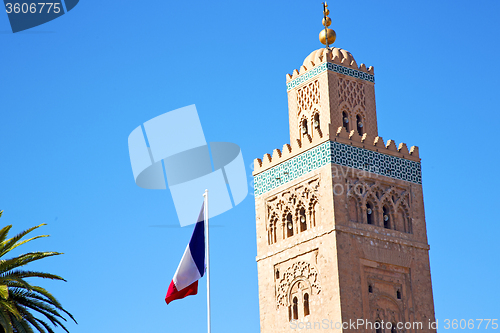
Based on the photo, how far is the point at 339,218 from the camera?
32094mm

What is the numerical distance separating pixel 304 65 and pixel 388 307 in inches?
366

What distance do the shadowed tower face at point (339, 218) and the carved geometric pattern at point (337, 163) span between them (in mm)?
34

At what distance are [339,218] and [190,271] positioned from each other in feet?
24.8

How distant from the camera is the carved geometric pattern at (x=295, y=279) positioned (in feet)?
106

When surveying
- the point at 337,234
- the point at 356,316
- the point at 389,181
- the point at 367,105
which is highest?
A: the point at 367,105

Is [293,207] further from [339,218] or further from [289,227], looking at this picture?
[339,218]

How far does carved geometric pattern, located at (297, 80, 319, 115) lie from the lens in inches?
1364

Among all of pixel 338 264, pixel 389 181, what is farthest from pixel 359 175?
pixel 338 264

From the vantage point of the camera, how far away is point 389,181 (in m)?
33.6

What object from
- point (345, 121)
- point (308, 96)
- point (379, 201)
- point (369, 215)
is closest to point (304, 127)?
point (308, 96)

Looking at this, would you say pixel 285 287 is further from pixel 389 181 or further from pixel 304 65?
pixel 304 65

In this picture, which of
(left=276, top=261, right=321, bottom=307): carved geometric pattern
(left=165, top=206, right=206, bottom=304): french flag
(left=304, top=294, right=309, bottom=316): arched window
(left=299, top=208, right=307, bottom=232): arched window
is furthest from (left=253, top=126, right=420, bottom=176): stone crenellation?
(left=165, top=206, right=206, bottom=304): french flag

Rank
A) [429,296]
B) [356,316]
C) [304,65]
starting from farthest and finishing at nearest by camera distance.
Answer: [304,65] → [429,296] → [356,316]

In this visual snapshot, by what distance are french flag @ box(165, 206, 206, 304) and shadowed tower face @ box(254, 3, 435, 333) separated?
6492 millimetres
